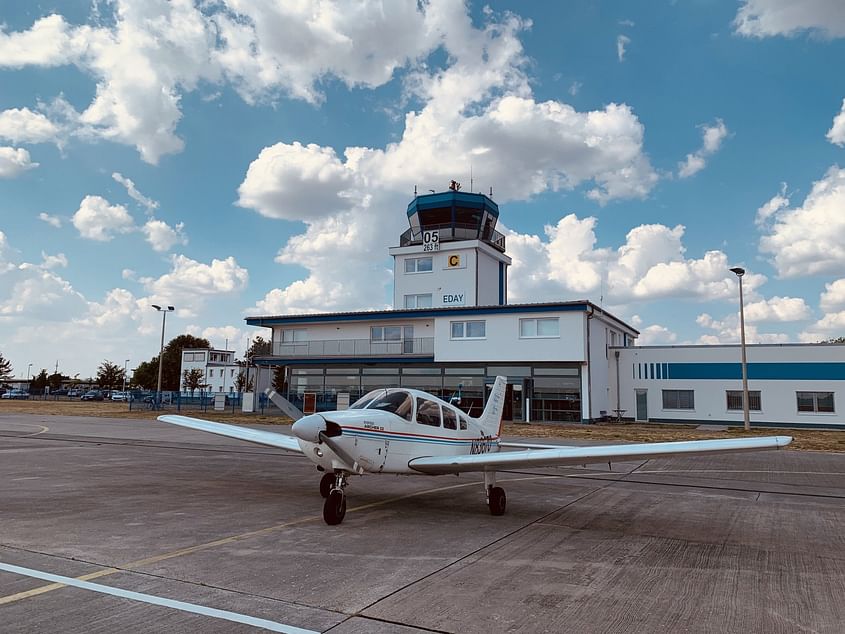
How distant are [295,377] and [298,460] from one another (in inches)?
1098

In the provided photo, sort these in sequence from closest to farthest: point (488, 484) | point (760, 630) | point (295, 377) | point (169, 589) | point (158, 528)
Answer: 1. point (760, 630)
2. point (169, 589)
3. point (158, 528)
4. point (488, 484)
5. point (295, 377)

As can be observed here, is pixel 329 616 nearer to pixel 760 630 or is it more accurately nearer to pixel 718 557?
pixel 760 630

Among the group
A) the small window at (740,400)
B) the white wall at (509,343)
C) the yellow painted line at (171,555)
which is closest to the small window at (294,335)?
the white wall at (509,343)

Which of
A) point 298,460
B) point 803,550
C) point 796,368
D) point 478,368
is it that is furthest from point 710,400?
point 803,550

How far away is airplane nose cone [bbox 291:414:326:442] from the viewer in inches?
306

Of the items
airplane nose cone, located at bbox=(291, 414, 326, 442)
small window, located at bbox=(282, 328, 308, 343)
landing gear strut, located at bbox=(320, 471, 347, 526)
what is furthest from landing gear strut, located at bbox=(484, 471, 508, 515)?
small window, located at bbox=(282, 328, 308, 343)

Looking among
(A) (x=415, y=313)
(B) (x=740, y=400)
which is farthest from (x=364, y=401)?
(B) (x=740, y=400)

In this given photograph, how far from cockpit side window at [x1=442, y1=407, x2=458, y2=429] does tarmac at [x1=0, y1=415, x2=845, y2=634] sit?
1.46 metres

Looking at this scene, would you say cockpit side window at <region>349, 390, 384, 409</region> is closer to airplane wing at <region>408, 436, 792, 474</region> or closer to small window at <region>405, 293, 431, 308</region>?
airplane wing at <region>408, 436, 792, 474</region>

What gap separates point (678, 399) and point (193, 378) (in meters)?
81.0

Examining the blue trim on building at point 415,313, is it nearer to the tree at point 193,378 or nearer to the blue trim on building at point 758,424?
the blue trim on building at point 758,424

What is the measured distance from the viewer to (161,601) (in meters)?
4.92

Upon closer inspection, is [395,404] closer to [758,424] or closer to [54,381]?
[758,424]

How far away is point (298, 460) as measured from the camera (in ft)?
56.6
